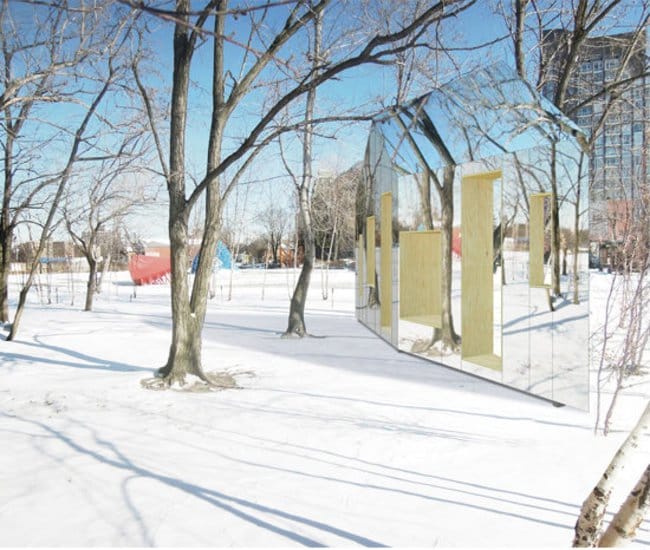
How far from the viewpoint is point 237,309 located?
52.3ft

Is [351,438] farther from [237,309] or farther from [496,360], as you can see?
[237,309]

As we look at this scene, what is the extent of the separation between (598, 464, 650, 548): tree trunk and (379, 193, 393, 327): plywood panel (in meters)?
6.46

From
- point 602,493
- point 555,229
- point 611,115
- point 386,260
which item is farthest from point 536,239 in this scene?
point 611,115

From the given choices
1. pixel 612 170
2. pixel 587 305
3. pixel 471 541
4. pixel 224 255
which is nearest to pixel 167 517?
pixel 471 541

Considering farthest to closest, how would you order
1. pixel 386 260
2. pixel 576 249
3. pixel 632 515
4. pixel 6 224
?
pixel 6 224 < pixel 386 260 < pixel 576 249 < pixel 632 515

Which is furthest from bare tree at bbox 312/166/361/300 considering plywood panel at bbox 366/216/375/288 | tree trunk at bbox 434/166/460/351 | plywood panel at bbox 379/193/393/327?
tree trunk at bbox 434/166/460/351

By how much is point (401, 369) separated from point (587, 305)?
122 inches

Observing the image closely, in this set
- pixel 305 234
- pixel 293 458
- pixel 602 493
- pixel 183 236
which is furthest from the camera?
pixel 305 234

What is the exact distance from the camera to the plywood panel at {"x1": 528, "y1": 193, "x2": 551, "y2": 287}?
4.89m

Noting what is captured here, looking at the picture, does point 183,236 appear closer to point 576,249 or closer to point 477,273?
point 477,273

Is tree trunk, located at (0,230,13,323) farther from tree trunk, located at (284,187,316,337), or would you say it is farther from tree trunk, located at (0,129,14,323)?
tree trunk, located at (284,187,316,337)

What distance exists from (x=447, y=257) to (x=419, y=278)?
1390 mm

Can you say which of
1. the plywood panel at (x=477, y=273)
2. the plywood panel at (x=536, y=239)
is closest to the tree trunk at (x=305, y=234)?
the plywood panel at (x=477, y=273)

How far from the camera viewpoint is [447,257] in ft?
21.1
